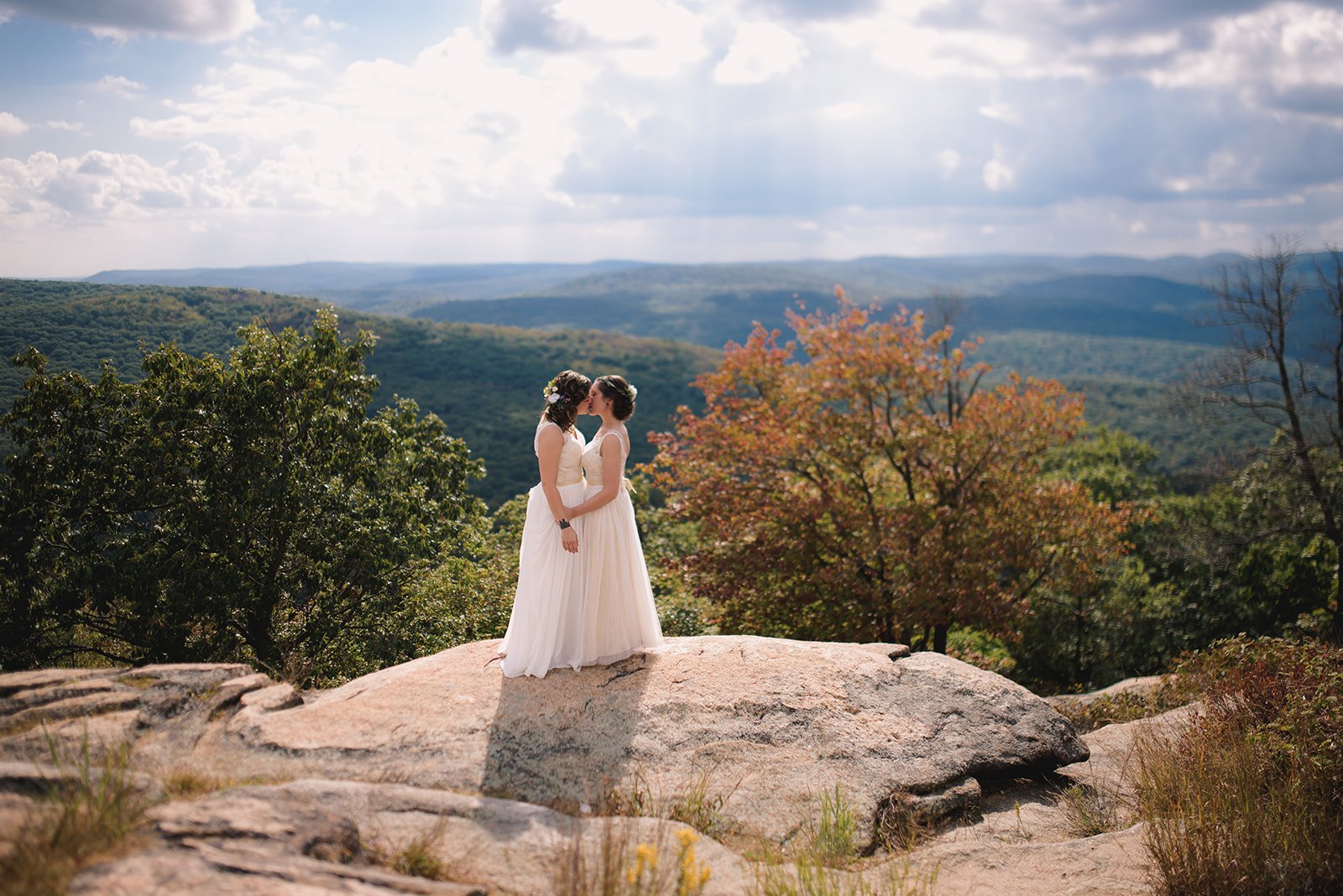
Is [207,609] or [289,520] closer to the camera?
[207,609]

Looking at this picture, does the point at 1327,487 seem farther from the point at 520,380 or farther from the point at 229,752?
the point at 520,380

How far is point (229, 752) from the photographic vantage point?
6.23 metres

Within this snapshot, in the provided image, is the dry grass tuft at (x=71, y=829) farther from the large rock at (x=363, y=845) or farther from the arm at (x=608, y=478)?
the arm at (x=608, y=478)

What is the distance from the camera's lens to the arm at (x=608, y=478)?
7875mm

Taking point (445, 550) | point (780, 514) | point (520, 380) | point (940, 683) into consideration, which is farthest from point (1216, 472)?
point (520, 380)

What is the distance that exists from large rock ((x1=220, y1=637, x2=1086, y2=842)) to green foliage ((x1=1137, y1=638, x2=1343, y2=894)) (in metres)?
1.48

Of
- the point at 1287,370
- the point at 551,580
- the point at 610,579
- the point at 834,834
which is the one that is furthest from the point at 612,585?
the point at 1287,370

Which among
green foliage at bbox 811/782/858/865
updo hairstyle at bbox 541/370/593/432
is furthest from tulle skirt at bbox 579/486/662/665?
green foliage at bbox 811/782/858/865

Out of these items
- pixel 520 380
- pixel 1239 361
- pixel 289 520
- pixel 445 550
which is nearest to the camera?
pixel 289 520

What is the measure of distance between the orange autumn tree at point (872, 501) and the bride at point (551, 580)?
34.2 ft

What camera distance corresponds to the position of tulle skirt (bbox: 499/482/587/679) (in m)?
8.15

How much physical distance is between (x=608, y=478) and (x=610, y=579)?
1.14m

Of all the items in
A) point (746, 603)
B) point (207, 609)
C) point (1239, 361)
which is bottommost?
point (746, 603)

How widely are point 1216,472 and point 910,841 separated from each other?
24.6m
